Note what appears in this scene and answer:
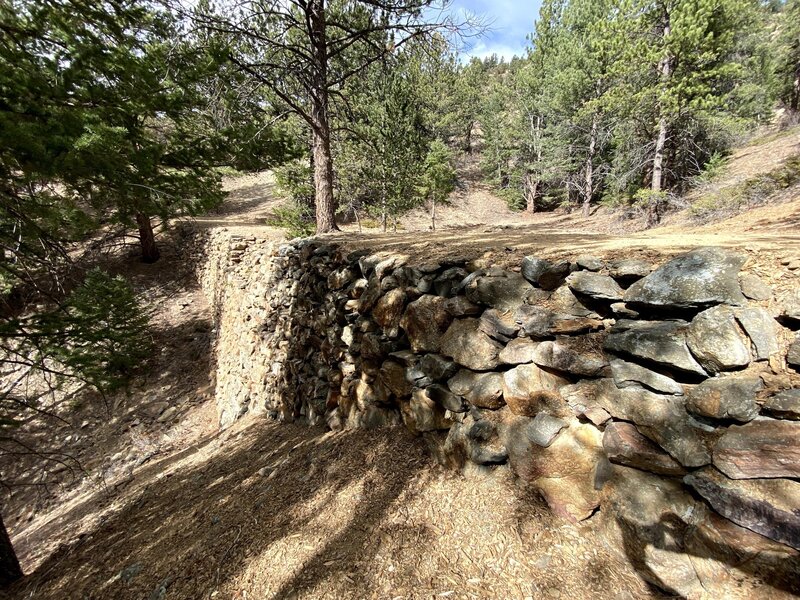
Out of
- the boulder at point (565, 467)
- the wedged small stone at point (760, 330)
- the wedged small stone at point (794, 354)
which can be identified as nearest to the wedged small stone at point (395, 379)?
the boulder at point (565, 467)

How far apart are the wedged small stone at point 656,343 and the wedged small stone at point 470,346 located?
872mm

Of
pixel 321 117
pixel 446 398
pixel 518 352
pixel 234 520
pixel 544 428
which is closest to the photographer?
pixel 544 428

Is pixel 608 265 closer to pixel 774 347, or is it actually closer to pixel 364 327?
pixel 774 347

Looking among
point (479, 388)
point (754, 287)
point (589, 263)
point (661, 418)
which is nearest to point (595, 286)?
point (589, 263)

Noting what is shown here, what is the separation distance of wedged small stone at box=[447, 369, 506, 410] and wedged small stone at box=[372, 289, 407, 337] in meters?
0.98

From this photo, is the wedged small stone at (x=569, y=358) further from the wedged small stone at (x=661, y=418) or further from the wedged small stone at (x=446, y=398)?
the wedged small stone at (x=446, y=398)

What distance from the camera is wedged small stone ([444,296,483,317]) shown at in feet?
10.5

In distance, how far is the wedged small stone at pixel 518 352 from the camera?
107 inches

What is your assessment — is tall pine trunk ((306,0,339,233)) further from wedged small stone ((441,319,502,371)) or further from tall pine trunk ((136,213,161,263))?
tall pine trunk ((136,213,161,263))

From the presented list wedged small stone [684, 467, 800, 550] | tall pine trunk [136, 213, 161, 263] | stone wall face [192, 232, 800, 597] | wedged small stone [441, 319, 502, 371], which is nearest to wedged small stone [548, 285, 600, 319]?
stone wall face [192, 232, 800, 597]

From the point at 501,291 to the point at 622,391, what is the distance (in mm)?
1183

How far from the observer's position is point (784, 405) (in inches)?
65.6

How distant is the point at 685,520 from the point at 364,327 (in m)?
3.26

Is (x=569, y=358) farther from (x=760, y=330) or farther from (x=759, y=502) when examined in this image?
(x=759, y=502)
